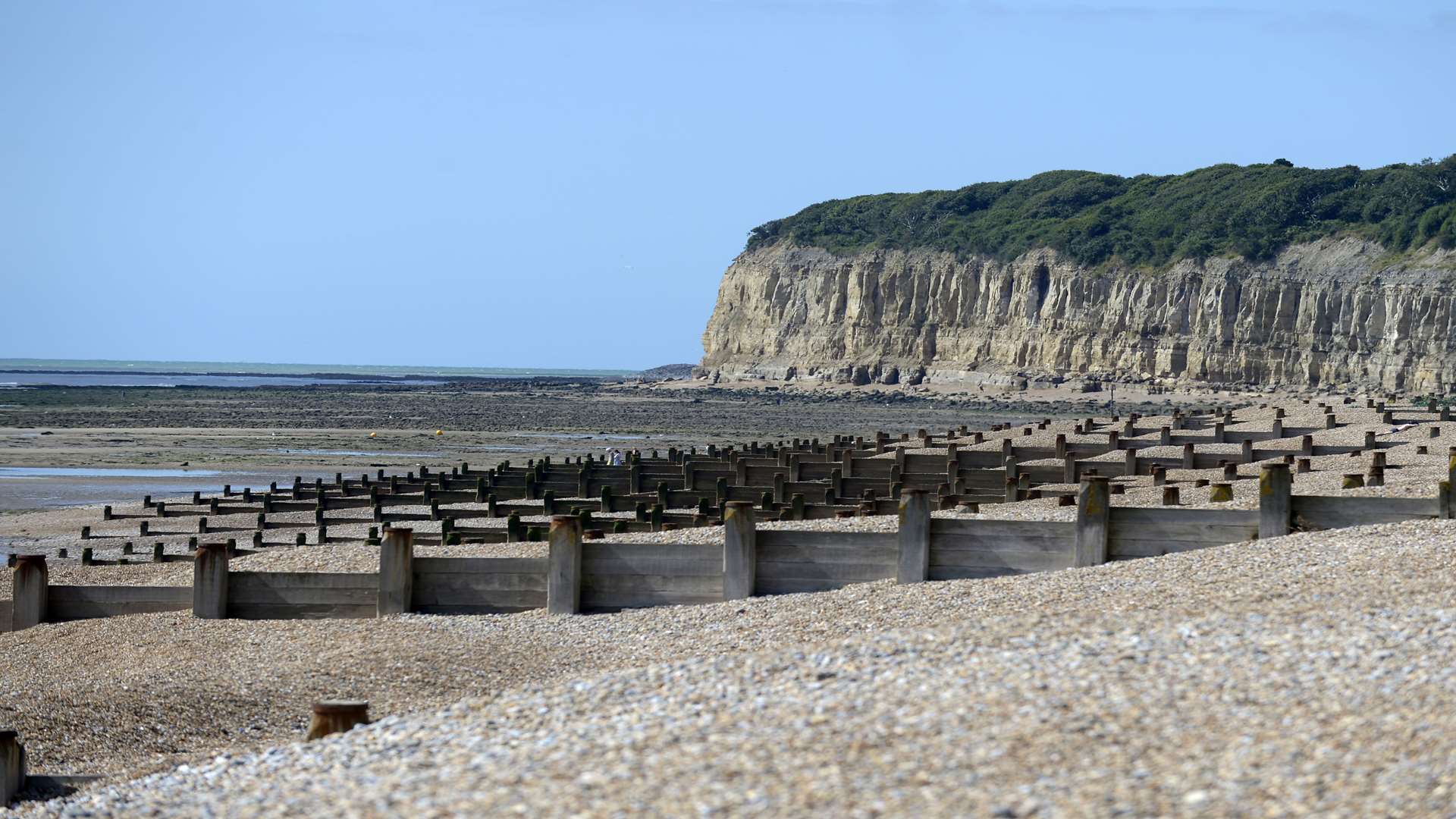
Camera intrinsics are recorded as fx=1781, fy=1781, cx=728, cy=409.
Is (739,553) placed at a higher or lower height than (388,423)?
higher

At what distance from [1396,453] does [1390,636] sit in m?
16.5

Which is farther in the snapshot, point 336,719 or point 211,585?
point 211,585

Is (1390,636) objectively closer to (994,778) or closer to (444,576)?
(994,778)

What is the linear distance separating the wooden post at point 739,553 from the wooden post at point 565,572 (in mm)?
1224

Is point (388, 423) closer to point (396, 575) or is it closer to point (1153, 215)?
point (396, 575)

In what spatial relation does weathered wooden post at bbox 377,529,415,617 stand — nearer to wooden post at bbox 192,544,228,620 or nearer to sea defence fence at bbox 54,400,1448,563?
wooden post at bbox 192,544,228,620

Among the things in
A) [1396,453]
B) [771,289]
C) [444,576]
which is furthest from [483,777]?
[771,289]

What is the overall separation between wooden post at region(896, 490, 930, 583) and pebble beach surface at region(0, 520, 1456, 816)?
1.23 m

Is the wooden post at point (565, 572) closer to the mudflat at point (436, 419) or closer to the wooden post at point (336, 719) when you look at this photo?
the wooden post at point (336, 719)

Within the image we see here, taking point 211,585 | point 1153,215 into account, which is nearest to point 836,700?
point 211,585

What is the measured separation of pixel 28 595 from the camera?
14898 millimetres

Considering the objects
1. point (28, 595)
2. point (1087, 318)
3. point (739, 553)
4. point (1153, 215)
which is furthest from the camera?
point (1153, 215)

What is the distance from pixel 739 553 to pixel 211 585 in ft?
14.4

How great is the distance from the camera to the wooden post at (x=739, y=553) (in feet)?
47.5
